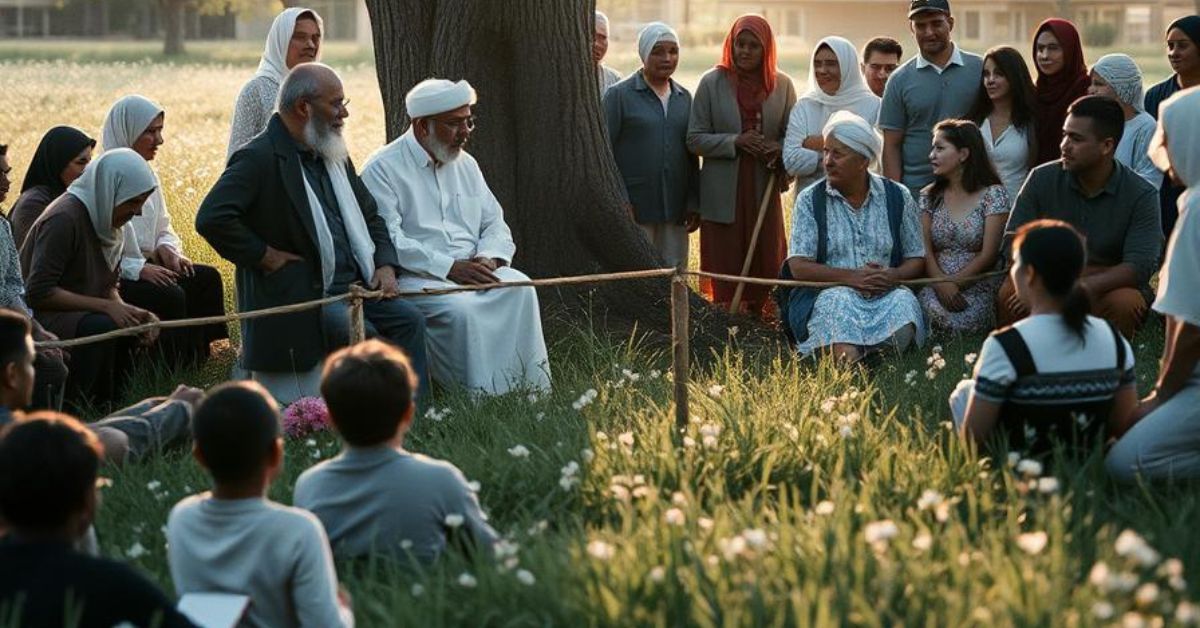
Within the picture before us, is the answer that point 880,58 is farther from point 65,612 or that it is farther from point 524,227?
point 65,612

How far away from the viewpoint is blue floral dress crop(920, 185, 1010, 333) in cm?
954

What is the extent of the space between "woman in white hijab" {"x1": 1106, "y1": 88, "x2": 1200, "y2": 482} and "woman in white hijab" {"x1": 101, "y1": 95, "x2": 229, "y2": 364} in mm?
5229

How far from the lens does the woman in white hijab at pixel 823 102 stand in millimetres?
10961

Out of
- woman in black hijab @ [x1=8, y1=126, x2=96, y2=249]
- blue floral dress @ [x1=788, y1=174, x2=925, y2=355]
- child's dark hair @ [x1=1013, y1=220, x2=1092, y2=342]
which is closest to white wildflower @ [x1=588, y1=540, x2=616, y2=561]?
child's dark hair @ [x1=1013, y1=220, x2=1092, y2=342]

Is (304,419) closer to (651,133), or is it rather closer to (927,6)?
(651,133)

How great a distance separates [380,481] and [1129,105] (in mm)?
6314

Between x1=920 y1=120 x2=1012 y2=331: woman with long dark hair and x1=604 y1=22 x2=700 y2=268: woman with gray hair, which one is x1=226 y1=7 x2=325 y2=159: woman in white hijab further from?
x1=920 y1=120 x2=1012 y2=331: woman with long dark hair

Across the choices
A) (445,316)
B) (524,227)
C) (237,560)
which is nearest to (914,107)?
(524,227)

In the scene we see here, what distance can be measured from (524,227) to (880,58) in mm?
2989

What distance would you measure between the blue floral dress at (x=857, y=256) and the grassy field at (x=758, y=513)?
250mm

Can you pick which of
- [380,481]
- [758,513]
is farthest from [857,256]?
[380,481]

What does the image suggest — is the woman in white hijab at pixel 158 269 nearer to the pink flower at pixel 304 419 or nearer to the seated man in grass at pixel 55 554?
the pink flower at pixel 304 419

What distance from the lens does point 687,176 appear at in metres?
11.6

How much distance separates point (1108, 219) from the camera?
29.5 ft
